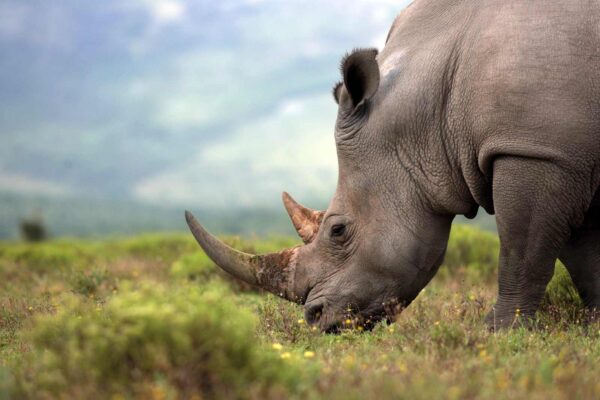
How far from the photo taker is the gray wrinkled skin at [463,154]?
5.20 meters

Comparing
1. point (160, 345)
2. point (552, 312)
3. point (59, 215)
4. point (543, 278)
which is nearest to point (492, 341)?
point (543, 278)

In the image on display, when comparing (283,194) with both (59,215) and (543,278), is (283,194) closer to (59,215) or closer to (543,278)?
(543,278)

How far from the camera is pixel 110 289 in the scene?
927 cm

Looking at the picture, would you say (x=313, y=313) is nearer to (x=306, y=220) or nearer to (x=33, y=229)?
(x=306, y=220)

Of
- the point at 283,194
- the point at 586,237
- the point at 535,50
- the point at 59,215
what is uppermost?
the point at 535,50

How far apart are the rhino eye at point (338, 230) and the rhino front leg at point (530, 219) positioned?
116 centimetres

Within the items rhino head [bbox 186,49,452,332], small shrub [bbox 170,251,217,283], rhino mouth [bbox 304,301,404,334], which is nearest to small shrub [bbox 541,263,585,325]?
rhino head [bbox 186,49,452,332]

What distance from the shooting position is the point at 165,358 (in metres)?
3.45

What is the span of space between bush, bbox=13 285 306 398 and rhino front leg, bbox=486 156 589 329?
87.3 inches

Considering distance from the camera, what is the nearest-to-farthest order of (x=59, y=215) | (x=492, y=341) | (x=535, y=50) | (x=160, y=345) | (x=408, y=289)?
1. (x=160, y=345)
2. (x=492, y=341)
3. (x=535, y=50)
4. (x=408, y=289)
5. (x=59, y=215)

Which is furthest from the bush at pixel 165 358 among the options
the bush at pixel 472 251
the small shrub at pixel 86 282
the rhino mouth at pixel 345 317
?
the bush at pixel 472 251

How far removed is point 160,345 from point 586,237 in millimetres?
4030

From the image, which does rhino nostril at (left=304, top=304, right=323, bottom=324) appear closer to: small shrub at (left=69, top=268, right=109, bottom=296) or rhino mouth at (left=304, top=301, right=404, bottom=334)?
rhino mouth at (left=304, top=301, right=404, bottom=334)

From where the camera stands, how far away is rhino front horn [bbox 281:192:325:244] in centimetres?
636
